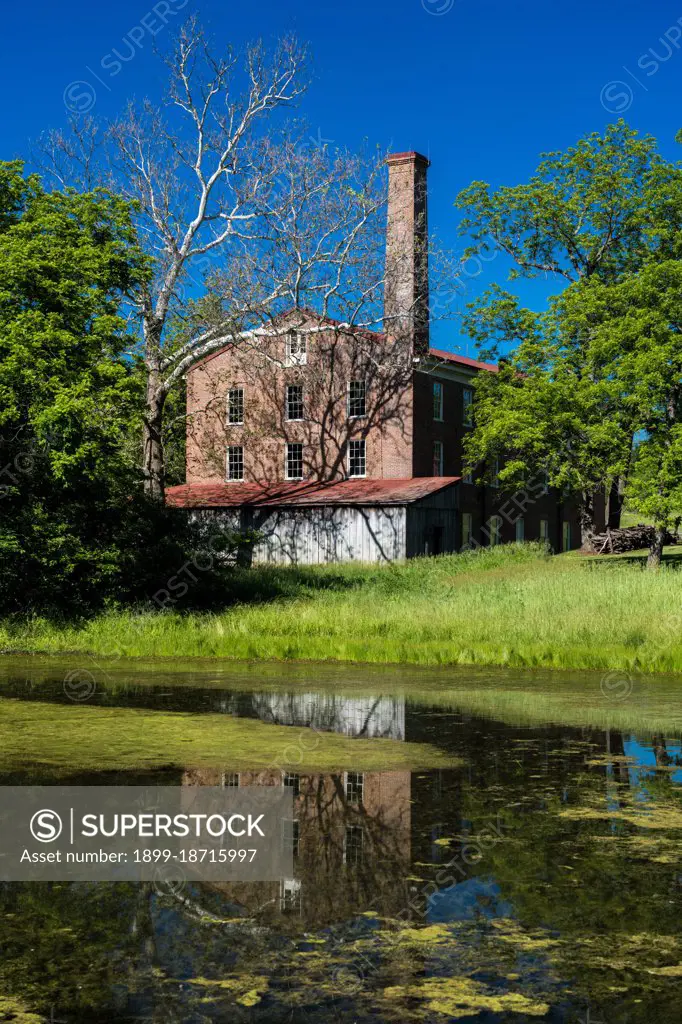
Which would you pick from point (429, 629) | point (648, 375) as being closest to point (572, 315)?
point (648, 375)

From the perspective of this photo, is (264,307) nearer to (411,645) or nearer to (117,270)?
(117,270)

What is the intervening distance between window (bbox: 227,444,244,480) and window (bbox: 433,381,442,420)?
10096 mm

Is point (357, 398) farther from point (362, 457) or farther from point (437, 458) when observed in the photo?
point (437, 458)

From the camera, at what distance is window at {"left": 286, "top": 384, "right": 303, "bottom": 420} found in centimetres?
5509

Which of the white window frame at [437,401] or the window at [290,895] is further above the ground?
the white window frame at [437,401]

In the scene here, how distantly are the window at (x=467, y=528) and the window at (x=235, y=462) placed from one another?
38.1 ft

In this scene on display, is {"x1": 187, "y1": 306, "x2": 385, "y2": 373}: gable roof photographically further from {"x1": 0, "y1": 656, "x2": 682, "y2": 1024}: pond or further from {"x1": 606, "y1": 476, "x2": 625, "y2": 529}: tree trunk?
{"x1": 0, "y1": 656, "x2": 682, "y2": 1024}: pond

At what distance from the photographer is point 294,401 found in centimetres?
5528

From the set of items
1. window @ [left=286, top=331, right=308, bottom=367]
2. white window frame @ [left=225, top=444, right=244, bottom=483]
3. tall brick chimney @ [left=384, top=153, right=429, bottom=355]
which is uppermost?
tall brick chimney @ [left=384, top=153, right=429, bottom=355]

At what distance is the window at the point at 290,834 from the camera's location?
23.8 ft

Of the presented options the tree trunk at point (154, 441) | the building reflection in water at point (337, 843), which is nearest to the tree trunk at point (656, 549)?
the tree trunk at point (154, 441)

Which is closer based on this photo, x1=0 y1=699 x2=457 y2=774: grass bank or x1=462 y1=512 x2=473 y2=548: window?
x1=0 y1=699 x2=457 y2=774: grass bank

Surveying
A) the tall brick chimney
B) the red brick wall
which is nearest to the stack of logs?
the red brick wall

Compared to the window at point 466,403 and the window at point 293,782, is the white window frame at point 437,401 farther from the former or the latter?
the window at point 293,782
